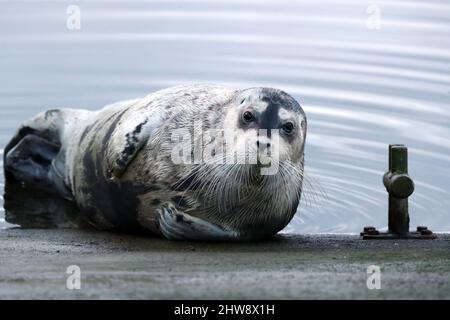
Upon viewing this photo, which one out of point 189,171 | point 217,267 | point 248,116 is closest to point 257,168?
point 248,116

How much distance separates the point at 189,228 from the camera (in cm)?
818

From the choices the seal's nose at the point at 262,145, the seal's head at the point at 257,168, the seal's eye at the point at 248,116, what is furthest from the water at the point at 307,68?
the seal's nose at the point at 262,145

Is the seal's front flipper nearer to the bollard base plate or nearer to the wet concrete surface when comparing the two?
the wet concrete surface

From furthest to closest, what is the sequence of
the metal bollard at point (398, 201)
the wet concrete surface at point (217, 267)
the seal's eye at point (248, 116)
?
the metal bollard at point (398, 201)
the seal's eye at point (248, 116)
the wet concrete surface at point (217, 267)

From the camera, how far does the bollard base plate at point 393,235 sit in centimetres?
855

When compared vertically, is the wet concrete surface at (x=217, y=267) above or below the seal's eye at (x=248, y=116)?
below

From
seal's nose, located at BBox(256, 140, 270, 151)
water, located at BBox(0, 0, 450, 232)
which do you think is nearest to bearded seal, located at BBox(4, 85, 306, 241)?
seal's nose, located at BBox(256, 140, 270, 151)

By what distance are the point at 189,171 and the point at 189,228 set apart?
1.11 ft

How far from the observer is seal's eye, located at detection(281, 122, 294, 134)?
25.7 feet

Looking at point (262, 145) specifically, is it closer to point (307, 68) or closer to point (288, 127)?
point (288, 127)

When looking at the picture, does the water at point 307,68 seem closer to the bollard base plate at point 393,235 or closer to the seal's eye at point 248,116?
the bollard base plate at point 393,235

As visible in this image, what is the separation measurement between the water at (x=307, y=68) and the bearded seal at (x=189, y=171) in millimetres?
1298

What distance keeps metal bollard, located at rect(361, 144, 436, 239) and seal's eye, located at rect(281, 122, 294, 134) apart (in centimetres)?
93

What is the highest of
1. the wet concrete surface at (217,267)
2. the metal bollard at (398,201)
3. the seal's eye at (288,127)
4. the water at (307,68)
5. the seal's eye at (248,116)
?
the water at (307,68)
